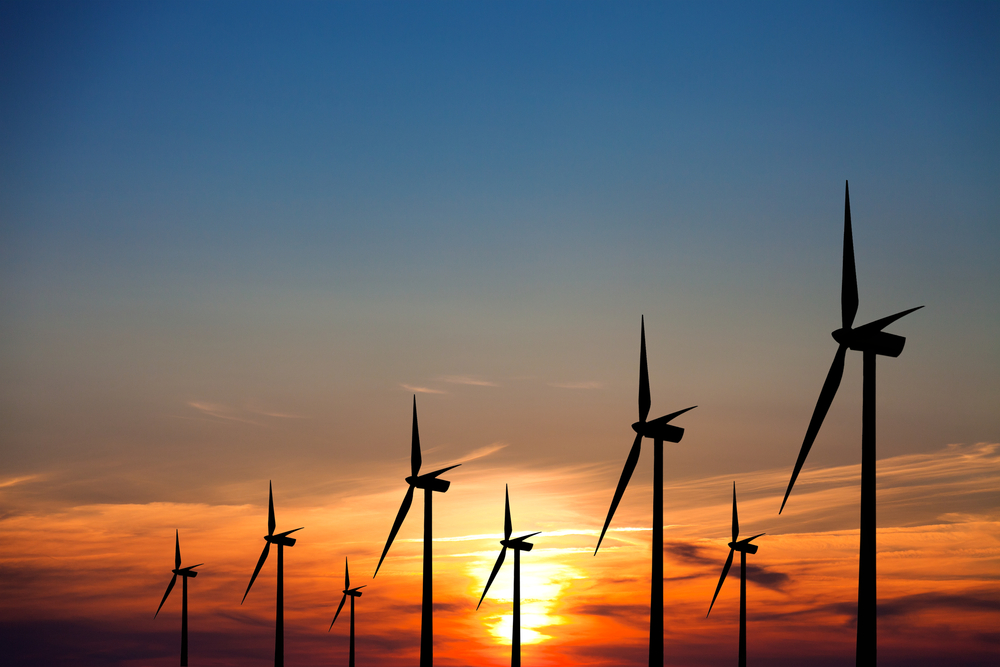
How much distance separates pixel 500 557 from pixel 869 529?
70.1m

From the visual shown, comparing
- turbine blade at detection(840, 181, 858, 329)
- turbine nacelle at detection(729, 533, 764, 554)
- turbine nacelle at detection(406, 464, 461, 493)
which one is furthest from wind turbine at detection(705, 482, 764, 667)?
turbine blade at detection(840, 181, 858, 329)

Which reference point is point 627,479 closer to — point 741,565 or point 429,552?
point 429,552

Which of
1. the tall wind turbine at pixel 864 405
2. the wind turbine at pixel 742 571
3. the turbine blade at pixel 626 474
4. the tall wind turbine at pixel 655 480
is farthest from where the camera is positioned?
the wind turbine at pixel 742 571

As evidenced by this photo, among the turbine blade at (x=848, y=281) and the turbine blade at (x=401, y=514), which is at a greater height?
the turbine blade at (x=848, y=281)

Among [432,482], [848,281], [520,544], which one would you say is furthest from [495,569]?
[848,281]

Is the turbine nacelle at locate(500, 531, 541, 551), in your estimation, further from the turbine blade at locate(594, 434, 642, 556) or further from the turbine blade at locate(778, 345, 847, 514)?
the turbine blade at locate(778, 345, 847, 514)

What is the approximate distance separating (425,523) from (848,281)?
36.2 metres

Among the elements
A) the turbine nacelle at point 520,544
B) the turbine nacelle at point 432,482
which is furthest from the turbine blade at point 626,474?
the turbine nacelle at point 520,544

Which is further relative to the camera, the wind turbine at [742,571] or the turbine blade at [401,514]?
the wind turbine at [742,571]

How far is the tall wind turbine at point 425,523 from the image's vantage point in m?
62.7

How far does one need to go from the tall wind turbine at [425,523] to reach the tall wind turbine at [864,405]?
1263 inches

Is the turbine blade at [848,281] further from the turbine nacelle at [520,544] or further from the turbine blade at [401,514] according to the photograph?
the turbine nacelle at [520,544]

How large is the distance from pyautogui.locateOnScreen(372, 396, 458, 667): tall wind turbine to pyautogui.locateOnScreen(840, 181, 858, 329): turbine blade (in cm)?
A: 3362

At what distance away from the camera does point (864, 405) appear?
36312mm
